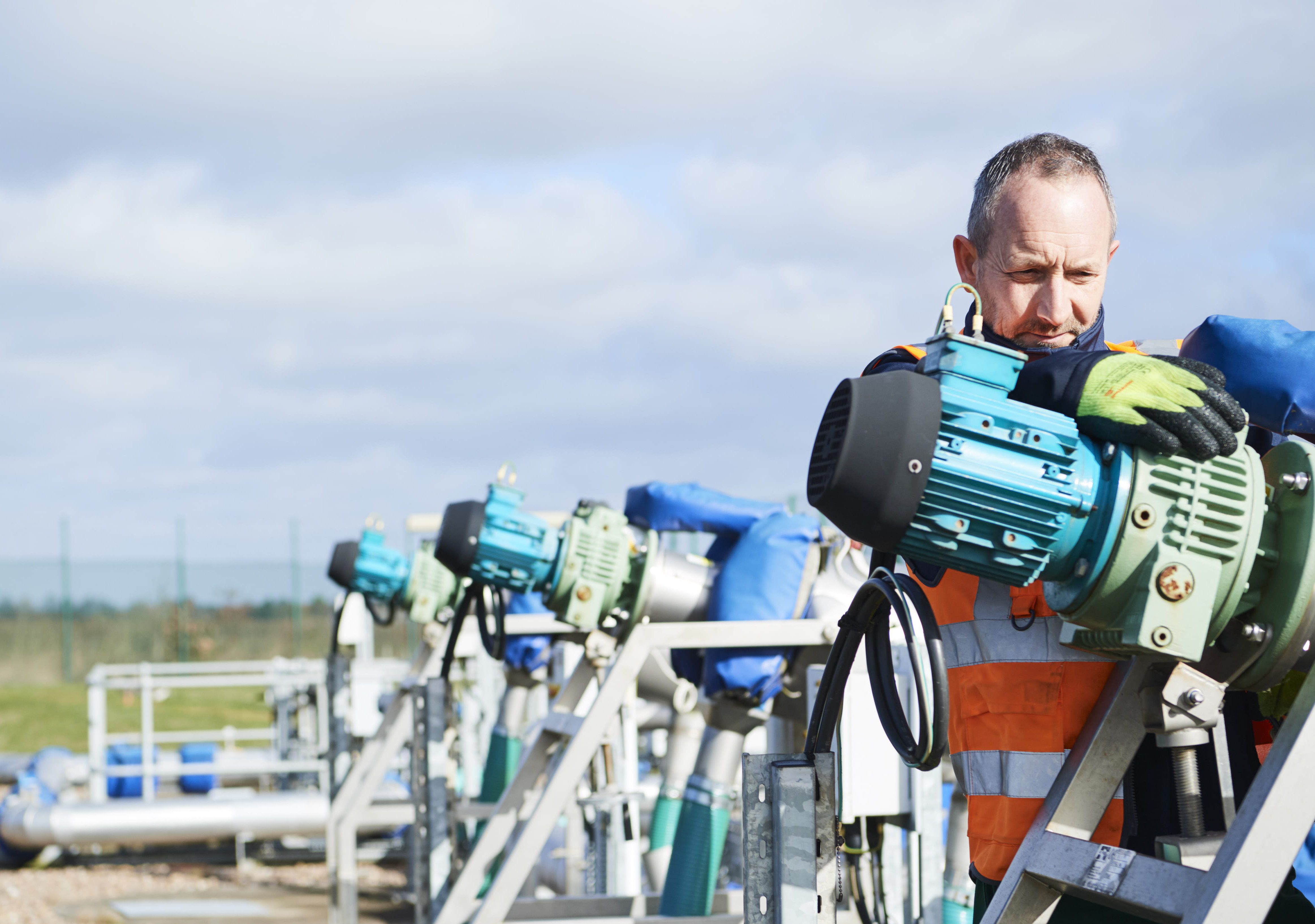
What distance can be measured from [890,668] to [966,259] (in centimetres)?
64

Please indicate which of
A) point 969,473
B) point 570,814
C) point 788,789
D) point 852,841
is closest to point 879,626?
point 788,789

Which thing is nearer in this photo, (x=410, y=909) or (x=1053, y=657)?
(x=1053, y=657)

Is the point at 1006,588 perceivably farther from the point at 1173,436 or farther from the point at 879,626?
the point at 1173,436

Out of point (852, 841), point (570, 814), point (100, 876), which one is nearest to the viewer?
point (852, 841)

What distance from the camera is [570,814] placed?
6.62 m

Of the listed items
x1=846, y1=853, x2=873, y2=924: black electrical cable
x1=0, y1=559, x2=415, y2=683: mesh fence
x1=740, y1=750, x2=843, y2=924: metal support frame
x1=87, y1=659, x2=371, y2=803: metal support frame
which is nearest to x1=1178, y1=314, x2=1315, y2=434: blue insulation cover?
x1=740, y1=750, x2=843, y2=924: metal support frame

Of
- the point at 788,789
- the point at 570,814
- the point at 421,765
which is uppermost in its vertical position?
the point at 788,789

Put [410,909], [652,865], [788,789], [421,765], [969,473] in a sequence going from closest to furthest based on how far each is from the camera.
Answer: [969,473], [788,789], [421,765], [652,865], [410,909]

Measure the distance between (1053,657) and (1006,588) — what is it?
11cm

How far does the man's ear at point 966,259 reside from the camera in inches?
75.8

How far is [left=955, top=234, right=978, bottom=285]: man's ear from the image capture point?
192 centimetres

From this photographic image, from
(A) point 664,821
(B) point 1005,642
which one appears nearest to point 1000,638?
(B) point 1005,642

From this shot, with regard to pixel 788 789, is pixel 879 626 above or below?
above

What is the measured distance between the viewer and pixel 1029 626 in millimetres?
1740
